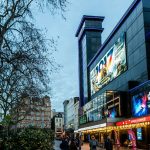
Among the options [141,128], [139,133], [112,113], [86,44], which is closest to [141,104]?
[141,128]

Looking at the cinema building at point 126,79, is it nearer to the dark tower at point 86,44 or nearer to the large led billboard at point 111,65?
the large led billboard at point 111,65

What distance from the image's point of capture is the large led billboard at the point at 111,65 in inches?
2413

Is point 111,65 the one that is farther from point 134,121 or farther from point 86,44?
point 86,44

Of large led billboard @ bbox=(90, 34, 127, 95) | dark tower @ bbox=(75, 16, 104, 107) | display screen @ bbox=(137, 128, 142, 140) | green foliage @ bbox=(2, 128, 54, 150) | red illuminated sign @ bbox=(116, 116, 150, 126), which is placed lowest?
green foliage @ bbox=(2, 128, 54, 150)

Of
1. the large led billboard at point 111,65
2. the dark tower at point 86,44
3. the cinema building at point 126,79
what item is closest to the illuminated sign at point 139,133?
the cinema building at point 126,79

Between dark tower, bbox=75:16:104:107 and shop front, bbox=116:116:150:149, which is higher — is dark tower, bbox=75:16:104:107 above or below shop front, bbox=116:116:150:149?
above

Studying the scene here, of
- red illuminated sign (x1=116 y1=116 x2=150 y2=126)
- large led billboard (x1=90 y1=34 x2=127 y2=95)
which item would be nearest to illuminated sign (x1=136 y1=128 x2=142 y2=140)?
red illuminated sign (x1=116 y1=116 x2=150 y2=126)

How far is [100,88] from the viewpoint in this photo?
79.8 metres

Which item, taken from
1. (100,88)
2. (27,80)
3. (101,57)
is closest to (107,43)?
(101,57)

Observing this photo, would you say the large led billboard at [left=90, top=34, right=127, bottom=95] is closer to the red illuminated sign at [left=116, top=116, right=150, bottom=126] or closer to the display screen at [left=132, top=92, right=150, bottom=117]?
the display screen at [left=132, top=92, right=150, bottom=117]

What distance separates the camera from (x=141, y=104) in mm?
50562

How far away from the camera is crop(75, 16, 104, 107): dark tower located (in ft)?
338

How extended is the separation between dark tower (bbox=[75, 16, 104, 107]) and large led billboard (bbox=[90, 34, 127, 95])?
57.5 feet

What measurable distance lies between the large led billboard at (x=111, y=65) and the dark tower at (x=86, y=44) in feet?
57.5
